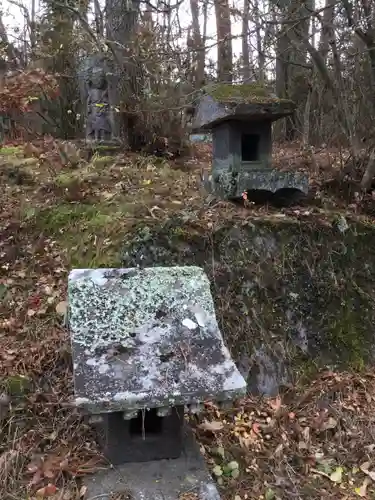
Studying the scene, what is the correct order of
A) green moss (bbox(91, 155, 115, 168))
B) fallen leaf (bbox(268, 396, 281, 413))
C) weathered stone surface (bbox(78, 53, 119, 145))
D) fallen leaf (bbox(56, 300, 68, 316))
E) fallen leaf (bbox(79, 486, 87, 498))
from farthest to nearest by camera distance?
weathered stone surface (bbox(78, 53, 119, 145)), green moss (bbox(91, 155, 115, 168)), fallen leaf (bbox(56, 300, 68, 316)), fallen leaf (bbox(268, 396, 281, 413)), fallen leaf (bbox(79, 486, 87, 498))

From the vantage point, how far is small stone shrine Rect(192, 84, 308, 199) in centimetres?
515

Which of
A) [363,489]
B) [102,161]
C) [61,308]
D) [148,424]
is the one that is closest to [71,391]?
[61,308]

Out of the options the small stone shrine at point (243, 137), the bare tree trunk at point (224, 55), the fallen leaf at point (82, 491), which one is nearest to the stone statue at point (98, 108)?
the bare tree trunk at point (224, 55)

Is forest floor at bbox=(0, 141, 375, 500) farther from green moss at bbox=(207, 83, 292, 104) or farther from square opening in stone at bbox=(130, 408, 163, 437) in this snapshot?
green moss at bbox=(207, 83, 292, 104)

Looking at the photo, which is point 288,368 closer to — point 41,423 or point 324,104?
point 41,423

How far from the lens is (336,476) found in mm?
3416

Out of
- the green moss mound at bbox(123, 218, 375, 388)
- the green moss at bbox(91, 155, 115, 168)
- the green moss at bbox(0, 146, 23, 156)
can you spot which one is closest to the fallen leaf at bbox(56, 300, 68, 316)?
the green moss mound at bbox(123, 218, 375, 388)

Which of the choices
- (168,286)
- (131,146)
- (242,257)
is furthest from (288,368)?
(131,146)

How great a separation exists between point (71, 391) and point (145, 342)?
4.14 ft

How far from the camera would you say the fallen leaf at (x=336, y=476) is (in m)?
3.39

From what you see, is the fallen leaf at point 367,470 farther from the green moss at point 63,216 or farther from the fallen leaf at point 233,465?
the green moss at point 63,216

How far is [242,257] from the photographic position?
15.3 ft

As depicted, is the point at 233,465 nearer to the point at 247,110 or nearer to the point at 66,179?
the point at 247,110

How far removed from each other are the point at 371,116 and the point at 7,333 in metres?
5.14
